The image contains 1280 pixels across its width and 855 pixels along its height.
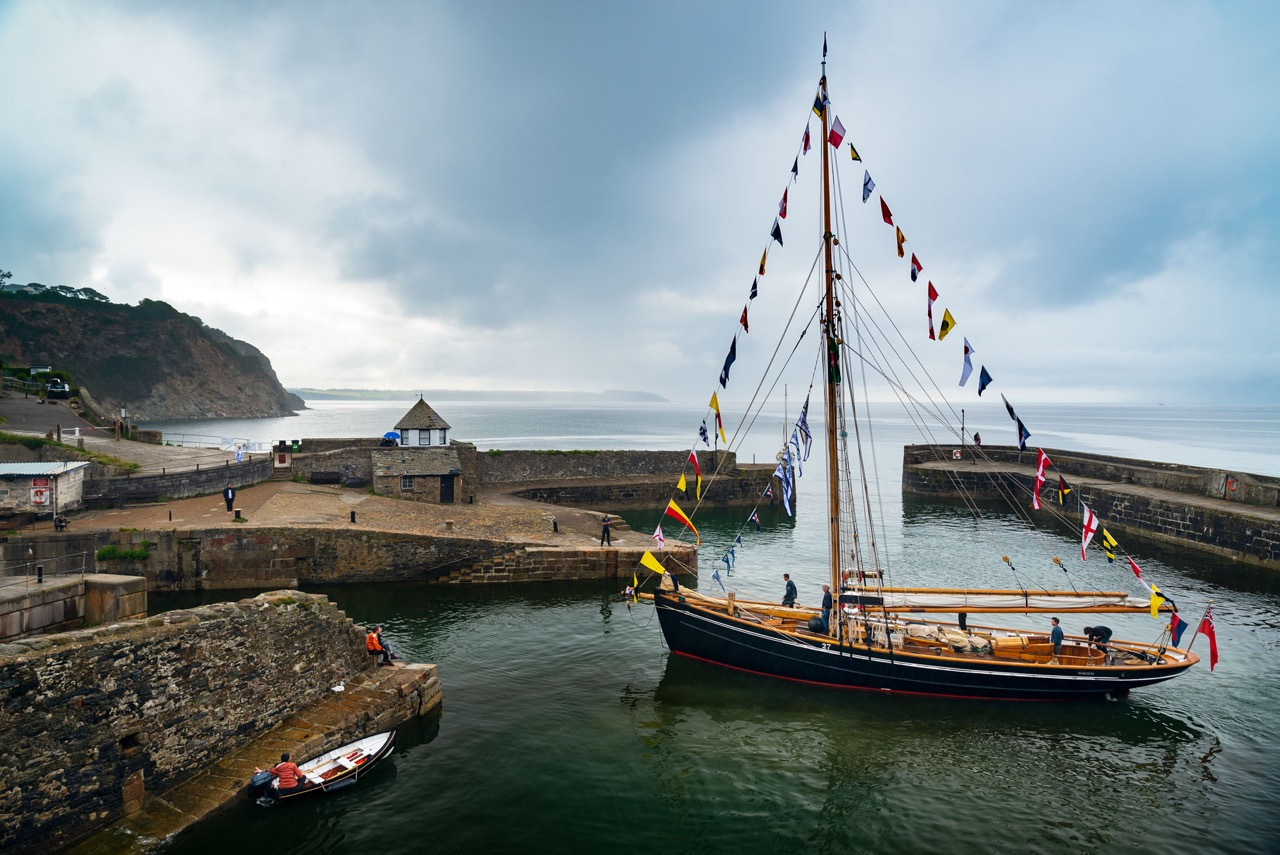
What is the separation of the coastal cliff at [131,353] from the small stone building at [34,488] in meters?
107

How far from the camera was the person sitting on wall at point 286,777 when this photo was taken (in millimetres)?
10648

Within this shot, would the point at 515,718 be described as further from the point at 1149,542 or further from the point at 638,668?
the point at 1149,542

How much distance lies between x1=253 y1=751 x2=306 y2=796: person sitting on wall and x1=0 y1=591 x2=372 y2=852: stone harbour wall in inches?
46.7

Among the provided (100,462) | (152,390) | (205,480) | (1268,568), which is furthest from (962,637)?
(152,390)

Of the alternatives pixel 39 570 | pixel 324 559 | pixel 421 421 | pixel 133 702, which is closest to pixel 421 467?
pixel 421 421

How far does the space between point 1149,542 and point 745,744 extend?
1205 inches

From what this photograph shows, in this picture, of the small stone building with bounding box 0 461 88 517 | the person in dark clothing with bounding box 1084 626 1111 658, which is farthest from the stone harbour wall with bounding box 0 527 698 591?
the person in dark clothing with bounding box 1084 626 1111 658

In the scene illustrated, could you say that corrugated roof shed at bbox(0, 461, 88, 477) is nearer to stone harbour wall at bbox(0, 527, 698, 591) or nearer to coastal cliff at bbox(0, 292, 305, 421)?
stone harbour wall at bbox(0, 527, 698, 591)

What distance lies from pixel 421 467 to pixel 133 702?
80.0ft

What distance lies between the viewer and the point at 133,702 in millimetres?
9898

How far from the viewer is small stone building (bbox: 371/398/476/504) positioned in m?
33.7

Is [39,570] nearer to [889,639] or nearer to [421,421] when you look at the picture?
[889,639]

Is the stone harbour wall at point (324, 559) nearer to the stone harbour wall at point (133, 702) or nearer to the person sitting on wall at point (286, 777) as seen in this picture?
the stone harbour wall at point (133, 702)

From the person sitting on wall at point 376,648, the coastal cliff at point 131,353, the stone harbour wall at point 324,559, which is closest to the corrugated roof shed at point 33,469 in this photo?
the stone harbour wall at point 324,559
